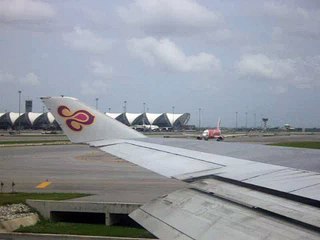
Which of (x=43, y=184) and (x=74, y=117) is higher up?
(x=74, y=117)

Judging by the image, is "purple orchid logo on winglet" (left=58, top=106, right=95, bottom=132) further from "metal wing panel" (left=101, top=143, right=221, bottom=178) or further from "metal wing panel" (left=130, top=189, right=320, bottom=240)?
"metal wing panel" (left=130, top=189, right=320, bottom=240)

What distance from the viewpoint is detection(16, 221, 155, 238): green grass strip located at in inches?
521

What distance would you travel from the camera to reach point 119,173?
88.2 ft

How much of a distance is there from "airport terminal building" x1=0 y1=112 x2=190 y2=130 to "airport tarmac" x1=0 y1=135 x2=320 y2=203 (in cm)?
10371

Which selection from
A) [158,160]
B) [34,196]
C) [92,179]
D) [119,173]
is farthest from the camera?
[119,173]

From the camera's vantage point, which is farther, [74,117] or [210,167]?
[74,117]

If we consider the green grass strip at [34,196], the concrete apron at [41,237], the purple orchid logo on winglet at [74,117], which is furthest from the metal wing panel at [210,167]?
the green grass strip at [34,196]

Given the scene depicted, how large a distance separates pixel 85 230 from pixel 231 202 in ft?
32.1

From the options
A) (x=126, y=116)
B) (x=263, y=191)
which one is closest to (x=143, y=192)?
(x=263, y=191)

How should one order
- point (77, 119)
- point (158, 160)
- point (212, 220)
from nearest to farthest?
point (212, 220) → point (158, 160) → point (77, 119)

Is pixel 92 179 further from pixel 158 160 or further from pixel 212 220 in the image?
pixel 212 220

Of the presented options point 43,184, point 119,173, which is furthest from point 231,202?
point 119,173

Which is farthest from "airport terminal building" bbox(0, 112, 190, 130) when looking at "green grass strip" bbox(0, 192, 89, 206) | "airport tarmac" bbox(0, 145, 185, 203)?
"green grass strip" bbox(0, 192, 89, 206)

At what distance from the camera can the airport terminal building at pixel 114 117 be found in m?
142
